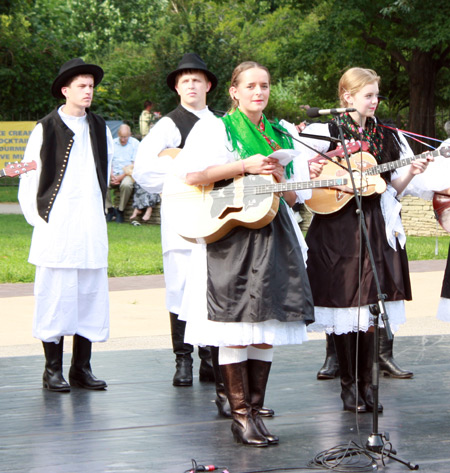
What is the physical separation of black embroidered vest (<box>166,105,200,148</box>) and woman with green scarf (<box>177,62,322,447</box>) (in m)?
1.38

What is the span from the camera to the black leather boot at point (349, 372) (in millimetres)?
5758

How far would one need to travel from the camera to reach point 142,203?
18.1m

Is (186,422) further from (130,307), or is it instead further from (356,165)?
(130,307)

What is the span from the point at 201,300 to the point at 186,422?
84 centimetres

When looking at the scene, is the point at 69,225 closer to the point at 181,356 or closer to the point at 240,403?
the point at 181,356

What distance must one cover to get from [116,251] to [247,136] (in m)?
8.86

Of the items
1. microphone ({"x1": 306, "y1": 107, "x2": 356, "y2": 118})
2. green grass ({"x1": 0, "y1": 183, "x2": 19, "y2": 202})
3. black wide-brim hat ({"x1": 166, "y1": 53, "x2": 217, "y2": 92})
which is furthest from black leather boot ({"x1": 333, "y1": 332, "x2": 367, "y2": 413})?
green grass ({"x1": 0, "y1": 183, "x2": 19, "y2": 202})

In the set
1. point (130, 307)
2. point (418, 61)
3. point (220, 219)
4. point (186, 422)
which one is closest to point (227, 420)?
point (186, 422)

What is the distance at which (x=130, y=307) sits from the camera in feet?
32.0

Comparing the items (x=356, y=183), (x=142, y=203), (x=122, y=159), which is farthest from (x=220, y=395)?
(x=122, y=159)

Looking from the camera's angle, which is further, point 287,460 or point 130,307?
point 130,307

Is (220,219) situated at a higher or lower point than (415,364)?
higher

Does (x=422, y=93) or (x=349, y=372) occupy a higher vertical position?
(x=422, y=93)

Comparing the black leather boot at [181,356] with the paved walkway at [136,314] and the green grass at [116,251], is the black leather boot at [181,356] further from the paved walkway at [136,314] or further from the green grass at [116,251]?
the green grass at [116,251]
